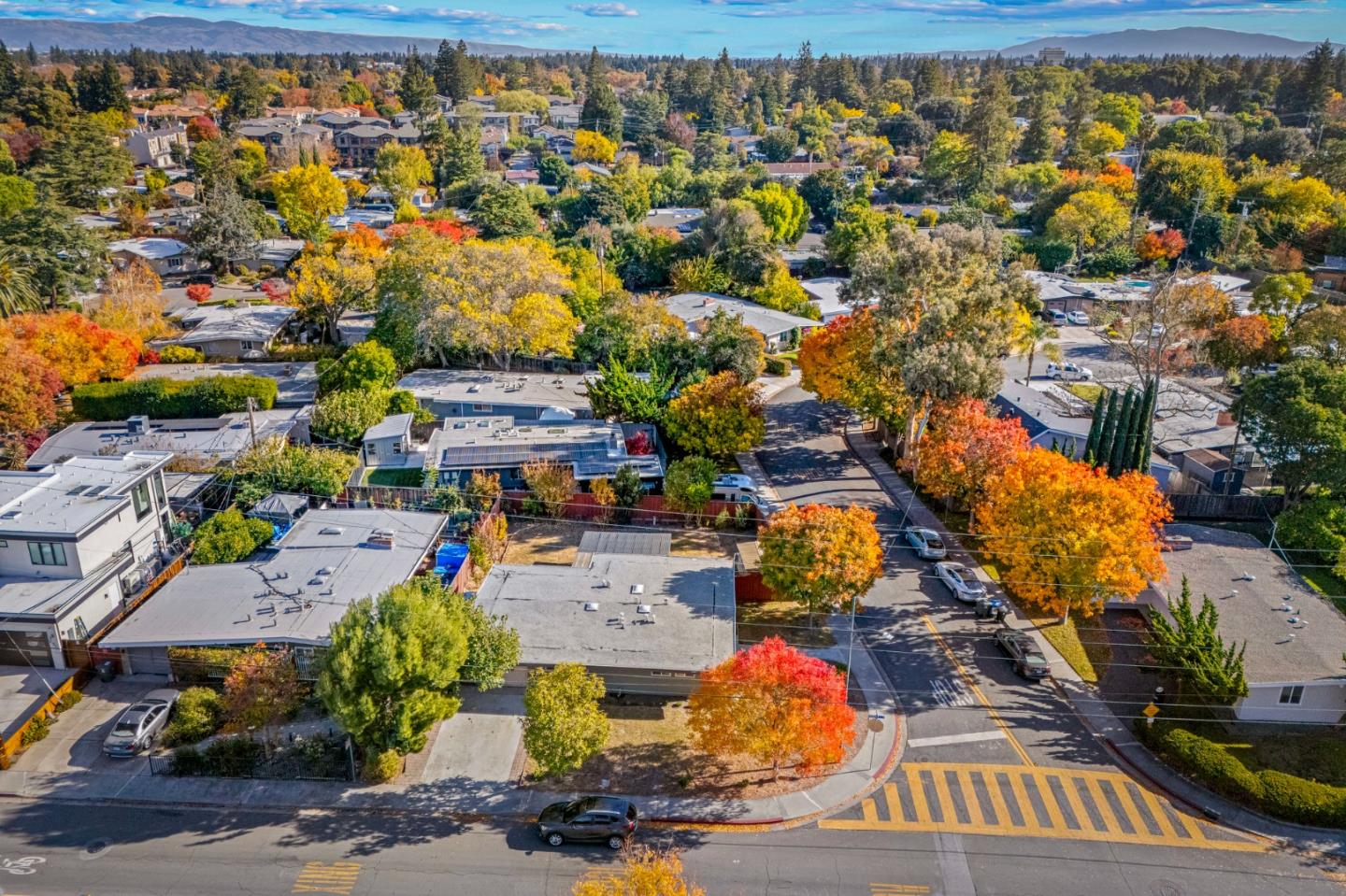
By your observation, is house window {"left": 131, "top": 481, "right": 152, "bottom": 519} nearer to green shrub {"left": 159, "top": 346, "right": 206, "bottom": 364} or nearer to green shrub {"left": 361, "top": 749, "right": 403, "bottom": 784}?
green shrub {"left": 361, "top": 749, "right": 403, "bottom": 784}

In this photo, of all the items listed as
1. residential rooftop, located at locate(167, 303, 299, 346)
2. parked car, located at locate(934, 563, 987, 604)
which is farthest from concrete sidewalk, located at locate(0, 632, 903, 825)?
residential rooftop, located at locate(167, 303, 299, 346)

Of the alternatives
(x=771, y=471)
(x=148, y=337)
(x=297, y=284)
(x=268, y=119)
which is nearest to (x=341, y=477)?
(x=771, y=471)

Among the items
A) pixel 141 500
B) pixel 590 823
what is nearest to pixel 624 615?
pixel 590 823

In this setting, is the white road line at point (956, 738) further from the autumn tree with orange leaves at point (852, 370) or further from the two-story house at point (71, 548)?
the two-story house at point (71, 548)

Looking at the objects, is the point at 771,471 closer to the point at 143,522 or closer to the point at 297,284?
the point at 143,522

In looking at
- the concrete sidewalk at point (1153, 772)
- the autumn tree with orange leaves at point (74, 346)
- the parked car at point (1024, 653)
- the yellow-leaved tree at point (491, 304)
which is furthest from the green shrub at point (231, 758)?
the autumn tree with orange leaves at point (74, 346)

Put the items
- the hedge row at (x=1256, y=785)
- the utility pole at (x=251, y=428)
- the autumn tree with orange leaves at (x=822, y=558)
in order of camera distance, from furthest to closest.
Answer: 1. the utility pole at (x=251, y=428)
2. the autumn tree with orange leaves at (x=822, y=558)
3. the hedge row at (x=1256, y=785)
